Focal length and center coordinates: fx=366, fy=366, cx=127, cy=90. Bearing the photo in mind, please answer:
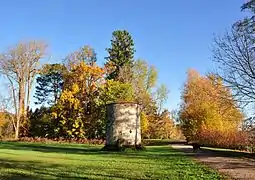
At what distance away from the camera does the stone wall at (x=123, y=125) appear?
3184 centimetres

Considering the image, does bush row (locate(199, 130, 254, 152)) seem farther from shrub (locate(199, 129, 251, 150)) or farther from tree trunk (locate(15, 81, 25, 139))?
tree trunk (locate(15, 81, 25, 139))

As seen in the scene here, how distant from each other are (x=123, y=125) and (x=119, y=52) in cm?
3278

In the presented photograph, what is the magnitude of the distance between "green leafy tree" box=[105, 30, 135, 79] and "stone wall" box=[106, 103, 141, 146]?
88.6ft

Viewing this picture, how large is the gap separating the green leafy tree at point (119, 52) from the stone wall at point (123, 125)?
88.6ft

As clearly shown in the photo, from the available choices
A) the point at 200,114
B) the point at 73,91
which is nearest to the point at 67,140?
the point at 73,91

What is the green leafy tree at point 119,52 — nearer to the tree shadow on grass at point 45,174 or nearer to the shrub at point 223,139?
the shrub at point 223,139

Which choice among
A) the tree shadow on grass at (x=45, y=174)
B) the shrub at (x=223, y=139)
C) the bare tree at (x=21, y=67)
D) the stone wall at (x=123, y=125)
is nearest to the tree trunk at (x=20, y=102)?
the bare tree at (x=21, y=67)

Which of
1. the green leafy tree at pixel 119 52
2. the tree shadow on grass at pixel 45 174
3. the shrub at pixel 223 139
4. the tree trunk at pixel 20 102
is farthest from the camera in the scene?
the green leafy tree at pixel 119 52

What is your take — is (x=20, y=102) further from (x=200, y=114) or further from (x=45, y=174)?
(x=45, y=174)

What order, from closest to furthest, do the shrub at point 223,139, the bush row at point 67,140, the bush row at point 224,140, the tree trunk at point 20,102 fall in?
1. the bush row at point 224,140
2. the shrub at point 223,139
3. the bush row at point 67,140
4. the tree trunk at point 20,102

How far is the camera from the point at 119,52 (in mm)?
63312

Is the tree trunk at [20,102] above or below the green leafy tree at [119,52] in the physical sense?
below

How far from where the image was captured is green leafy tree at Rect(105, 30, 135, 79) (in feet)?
200

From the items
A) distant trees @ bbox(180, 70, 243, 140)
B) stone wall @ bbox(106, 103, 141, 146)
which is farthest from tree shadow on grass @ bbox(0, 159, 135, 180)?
distant trees @ bbox(180, 70, 243, 140)
